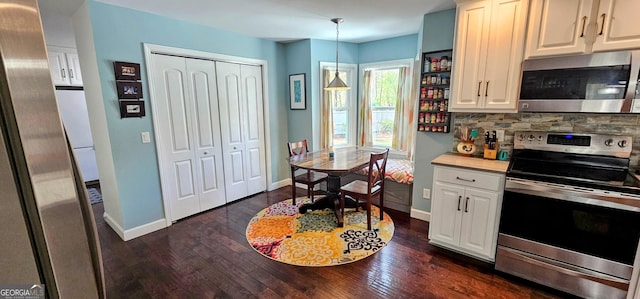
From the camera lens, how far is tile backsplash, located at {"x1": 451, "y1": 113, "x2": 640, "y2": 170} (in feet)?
6.88

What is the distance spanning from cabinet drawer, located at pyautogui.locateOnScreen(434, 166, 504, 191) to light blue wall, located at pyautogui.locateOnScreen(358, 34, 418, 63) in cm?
215

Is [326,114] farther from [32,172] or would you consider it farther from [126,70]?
[32,172]

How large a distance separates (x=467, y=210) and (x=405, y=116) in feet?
6.65

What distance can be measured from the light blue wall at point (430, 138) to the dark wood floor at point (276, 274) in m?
0.58

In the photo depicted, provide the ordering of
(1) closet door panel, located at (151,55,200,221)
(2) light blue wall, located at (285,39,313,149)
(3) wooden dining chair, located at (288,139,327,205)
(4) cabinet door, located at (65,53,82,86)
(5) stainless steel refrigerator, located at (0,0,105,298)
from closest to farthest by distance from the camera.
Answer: (5) stainless steel refrigerator, located at (0,0,105,298), (1) closet door panel, located at (151,55,200,221), (3) wooden dining chair, located at (288,139,327,205), (2) light blue wall, located at (285,39,313,149), (4) cabinet door, located at (65,53,82,86)

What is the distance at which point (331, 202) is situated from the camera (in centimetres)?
334

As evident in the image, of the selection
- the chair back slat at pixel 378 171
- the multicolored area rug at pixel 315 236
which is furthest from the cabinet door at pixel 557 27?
the multicolored area rug at pixel 315 236

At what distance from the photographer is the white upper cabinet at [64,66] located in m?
4.18

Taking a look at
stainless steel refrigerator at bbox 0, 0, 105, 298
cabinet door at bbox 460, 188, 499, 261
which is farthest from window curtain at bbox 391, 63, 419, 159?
stainless steel refrigerator at bbox 0, 0, 105, 298

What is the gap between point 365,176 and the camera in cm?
378

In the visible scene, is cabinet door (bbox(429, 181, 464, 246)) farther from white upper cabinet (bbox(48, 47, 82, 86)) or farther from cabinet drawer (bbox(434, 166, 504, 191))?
white upper cabinet (bbox(48, 47, 82, 86))

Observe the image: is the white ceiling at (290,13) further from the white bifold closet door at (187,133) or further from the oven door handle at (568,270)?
the oven door handle at (568,270)

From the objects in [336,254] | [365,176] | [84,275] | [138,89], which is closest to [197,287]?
[336,254]

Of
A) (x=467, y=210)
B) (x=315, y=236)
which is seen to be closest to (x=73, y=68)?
(x=315, y=236)
